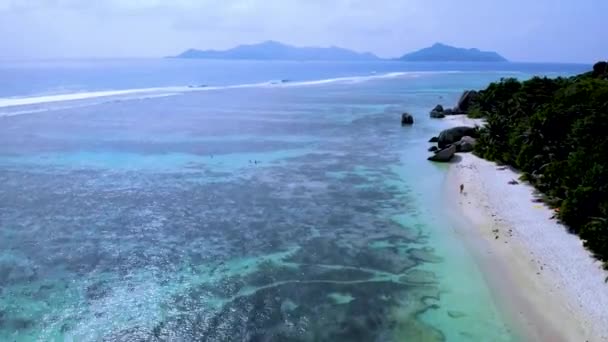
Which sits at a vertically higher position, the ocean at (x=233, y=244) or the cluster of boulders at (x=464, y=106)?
the cluster of boulders at (x=464, y=106)

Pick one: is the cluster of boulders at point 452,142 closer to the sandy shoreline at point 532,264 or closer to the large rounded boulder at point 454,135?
the large rounded boulder at point 454,135

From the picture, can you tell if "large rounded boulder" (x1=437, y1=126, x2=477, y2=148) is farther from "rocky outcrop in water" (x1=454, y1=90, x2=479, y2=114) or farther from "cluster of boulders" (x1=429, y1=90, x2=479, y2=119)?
"rocky outcrop in water" (x1=454, y1=90, x2=479, y2=114)

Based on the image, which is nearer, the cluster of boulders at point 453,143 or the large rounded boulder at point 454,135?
the cluster of boulders at point 453,143

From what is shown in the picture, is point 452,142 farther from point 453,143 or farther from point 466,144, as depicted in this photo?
point 466,144

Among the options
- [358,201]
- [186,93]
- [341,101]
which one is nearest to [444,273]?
[358,201]

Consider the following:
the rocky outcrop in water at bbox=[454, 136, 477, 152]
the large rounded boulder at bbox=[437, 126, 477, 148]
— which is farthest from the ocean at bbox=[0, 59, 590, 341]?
the rocky outcrop in water at bbox=[454, 136, 477, 152]

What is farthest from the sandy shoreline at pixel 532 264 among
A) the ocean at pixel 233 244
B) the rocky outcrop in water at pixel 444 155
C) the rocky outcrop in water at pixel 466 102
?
the rocky outcrop in water at pixel 466 102
